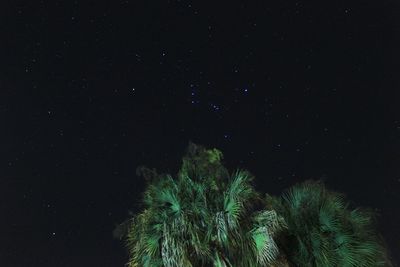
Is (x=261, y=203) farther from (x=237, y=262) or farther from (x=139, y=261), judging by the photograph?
(x=139, y=261)

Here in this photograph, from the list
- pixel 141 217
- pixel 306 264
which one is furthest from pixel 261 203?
pixel 141 217

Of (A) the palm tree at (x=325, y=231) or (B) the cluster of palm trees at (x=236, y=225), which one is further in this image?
(A) the palm tree at (x=325, y=231)

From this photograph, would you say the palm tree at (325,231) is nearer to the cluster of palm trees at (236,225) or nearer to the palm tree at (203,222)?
the cluster of palm trees at (236,225)

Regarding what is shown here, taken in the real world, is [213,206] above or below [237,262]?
above

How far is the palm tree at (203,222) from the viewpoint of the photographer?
13.8 meters

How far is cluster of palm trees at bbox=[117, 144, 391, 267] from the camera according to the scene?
13898 millimetres

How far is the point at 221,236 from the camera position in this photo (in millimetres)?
13930

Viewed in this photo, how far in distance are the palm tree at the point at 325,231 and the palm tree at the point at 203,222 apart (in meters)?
0.91

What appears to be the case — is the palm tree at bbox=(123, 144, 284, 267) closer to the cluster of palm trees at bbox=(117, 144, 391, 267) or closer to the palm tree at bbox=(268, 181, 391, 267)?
the cluster of palm trees at bbox=(117, 144, 391, 267)

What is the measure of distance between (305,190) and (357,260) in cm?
215

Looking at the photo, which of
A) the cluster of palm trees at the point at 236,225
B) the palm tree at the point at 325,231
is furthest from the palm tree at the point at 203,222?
the palm tree at the point at 325,231

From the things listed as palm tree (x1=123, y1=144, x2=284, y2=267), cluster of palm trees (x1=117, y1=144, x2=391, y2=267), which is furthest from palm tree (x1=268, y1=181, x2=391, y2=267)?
palm tree (x1=123, y1=144, x2=284, y2=267)

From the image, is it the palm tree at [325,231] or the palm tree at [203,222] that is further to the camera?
the palm tree at [325,231]

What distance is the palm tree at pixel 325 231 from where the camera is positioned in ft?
49.4
